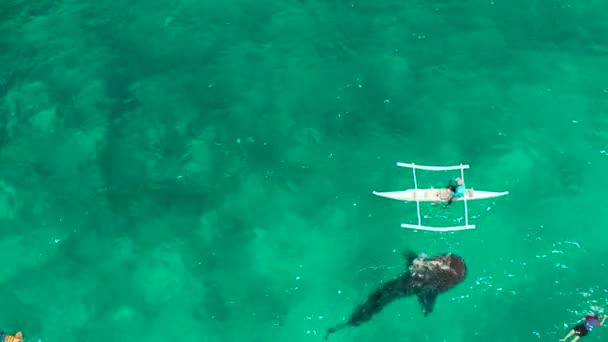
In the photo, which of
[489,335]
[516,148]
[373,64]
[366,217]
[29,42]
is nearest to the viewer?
[489,335]

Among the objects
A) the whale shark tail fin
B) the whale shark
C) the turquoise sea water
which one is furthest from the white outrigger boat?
the whale shark tail fin

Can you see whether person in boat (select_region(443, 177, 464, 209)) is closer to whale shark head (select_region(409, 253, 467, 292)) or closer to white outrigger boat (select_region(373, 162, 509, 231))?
white outrigger boat (select_region(373, 162, 509, 231))

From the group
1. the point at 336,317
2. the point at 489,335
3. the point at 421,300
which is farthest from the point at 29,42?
the point at 489,335

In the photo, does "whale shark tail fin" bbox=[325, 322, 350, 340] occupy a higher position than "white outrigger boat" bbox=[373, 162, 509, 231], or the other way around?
"white outrigger boat" bbox=[373, 162, 509, 231]

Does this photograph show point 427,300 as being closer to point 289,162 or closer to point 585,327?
point 585,327

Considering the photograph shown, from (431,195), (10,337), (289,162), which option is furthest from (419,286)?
(10,337)

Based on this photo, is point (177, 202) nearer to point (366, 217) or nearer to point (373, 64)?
point (366, 217)
